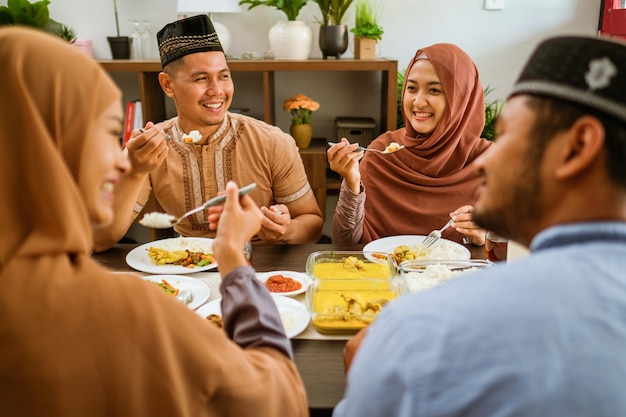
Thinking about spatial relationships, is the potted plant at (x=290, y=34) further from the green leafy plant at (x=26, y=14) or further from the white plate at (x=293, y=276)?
the white plate at (x=293, y=276)

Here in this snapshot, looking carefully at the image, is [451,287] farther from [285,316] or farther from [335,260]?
[335,260]

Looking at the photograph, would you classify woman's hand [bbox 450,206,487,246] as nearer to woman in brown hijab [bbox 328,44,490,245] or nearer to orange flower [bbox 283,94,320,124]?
woman in brown hijab [bbox 328,44,490,245]

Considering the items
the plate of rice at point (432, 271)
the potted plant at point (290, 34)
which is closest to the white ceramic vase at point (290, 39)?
the potted plant at point (290, 34)

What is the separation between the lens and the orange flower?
3414 millimetres

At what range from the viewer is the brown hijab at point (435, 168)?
244cm

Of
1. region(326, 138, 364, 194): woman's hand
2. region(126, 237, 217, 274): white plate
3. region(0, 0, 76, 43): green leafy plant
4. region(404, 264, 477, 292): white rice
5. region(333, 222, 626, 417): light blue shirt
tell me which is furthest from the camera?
region(0, 0, 76, 43): green leafy plant

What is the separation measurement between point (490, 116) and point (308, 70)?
1236 millimetres

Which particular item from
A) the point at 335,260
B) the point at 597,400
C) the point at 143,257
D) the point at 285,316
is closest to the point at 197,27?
the point at 143,257

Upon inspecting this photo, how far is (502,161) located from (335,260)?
100cm

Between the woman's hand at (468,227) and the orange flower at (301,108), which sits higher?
the orange flower at (301,108)

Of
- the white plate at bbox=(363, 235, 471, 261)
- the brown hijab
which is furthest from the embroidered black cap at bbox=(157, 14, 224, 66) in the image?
the white plate at bbox=(363, 235, 471, 261)

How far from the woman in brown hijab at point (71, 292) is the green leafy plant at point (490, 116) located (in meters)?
2.87

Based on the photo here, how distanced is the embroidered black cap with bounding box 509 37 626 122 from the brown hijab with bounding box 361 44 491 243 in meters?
1.54

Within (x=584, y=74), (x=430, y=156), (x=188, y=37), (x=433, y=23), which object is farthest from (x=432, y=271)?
(x=433, y=23)
